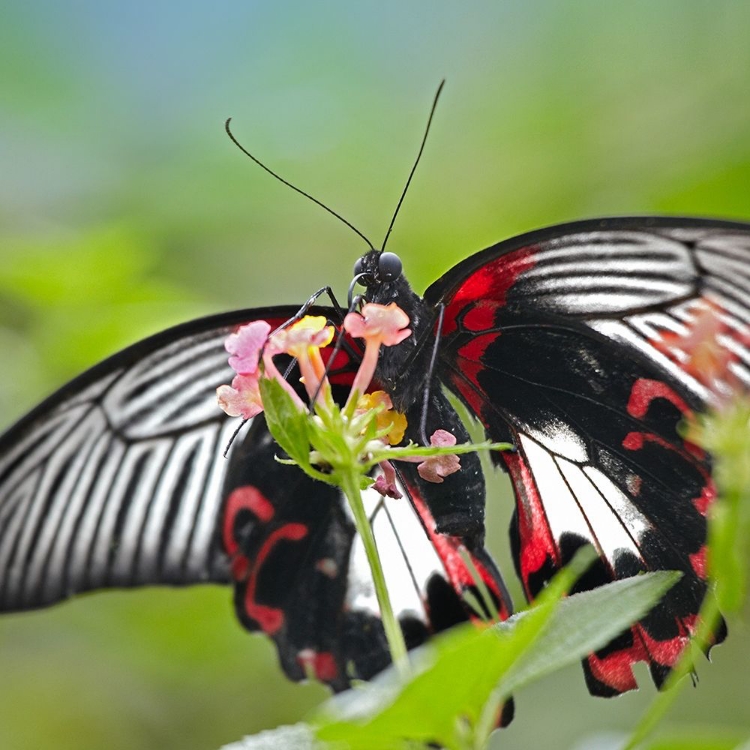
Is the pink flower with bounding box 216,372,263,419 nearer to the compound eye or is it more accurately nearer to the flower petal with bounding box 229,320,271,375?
the flower petal with bounding box 229,320,271,375

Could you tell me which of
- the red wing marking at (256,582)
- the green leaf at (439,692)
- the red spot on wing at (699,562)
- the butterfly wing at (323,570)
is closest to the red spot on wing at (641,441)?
the red spot on wing at (699,562)

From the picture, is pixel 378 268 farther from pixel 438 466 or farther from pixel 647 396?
pixel 647 396

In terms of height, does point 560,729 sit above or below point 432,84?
below

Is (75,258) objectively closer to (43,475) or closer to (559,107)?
(43,475)

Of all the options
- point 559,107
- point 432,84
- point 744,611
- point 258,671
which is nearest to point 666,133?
point 559,107

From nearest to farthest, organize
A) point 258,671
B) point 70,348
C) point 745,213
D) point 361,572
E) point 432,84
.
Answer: point 361,572 → point 70,348 → point 745,213 → point 258,671 → point 432,84

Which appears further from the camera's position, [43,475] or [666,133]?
[666,133]
